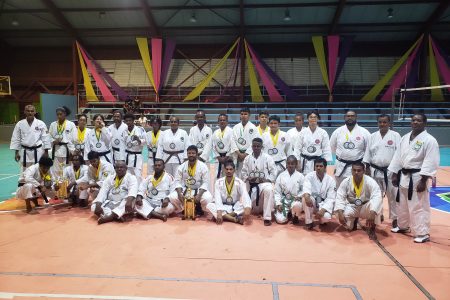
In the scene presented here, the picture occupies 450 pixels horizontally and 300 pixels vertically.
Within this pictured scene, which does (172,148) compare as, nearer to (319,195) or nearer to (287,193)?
(287,193)

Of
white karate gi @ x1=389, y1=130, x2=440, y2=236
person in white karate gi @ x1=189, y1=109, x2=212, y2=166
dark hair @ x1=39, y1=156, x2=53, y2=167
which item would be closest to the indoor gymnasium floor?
white karate gi @ x1=389, y1=130, x2=440, y2=236

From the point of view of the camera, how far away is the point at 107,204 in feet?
17.2

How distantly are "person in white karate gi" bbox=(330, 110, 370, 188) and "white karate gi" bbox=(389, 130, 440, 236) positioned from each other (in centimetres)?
84

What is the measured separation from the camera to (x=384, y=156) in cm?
506

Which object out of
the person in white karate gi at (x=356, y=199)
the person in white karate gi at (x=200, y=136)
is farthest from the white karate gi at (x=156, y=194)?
the person in white karate gi at (x=356, y=199)

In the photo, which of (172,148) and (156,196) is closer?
(156,196)

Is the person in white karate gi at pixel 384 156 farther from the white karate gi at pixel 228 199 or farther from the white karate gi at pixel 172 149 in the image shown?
the white karate gi at pixel 172 149

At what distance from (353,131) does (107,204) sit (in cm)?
433

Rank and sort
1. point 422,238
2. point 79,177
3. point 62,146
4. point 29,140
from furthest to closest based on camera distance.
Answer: point 62,146 → point 29,140 → point 79,177 → point 422,238

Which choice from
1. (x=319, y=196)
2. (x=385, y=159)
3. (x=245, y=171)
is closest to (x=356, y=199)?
(x=319, y=196)

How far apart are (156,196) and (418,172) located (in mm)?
4017

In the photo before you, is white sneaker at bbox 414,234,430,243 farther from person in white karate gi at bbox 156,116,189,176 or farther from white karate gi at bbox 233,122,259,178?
person in white karate gi at bbox 156,116,189,176

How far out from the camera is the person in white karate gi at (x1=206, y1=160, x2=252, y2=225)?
5.13 meters

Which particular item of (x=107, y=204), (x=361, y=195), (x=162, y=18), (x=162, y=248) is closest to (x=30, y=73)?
(x=162, y=18)
